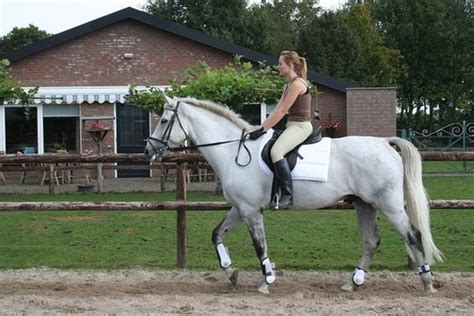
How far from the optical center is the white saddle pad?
22.6ft

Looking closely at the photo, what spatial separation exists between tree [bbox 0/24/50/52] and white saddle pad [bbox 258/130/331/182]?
4787 cm

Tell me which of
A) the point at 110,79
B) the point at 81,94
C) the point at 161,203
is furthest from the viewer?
the point at 110,79

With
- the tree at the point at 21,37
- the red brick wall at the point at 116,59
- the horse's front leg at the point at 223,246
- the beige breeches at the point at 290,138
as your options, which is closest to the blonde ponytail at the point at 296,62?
the beige breeches at the point at 290,138

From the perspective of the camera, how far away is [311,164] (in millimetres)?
6910

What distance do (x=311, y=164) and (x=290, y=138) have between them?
0.35 metres

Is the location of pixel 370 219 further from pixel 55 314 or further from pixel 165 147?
pixel 55 314

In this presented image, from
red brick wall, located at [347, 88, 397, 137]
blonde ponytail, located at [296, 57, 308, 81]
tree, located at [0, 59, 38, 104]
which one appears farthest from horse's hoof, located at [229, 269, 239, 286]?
red brick wall, located at [347, 88, 397, 137]

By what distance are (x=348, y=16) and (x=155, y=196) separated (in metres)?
32.5

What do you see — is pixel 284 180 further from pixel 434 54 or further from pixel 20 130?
pixel 434 54

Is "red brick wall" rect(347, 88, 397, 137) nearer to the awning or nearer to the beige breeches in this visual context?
the awning

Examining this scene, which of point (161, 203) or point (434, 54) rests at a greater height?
point (434, 54)

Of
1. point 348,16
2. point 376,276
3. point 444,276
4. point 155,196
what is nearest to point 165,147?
point 376,276

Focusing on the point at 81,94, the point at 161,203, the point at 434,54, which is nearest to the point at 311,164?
the point at 161,203

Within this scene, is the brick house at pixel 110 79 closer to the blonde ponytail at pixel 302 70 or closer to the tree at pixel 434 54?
the blonde ponytail at pixel 302 70
